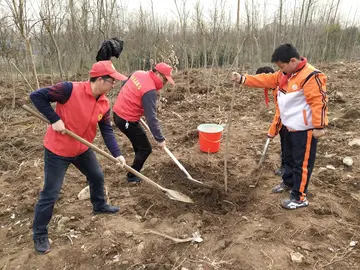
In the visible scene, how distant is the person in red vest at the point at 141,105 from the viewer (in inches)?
126

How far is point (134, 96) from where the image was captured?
3.32 metres

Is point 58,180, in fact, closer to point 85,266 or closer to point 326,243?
point 85,266

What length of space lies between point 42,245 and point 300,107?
2738 mm

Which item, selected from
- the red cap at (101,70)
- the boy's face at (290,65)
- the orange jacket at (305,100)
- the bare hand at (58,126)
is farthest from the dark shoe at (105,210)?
the boy's face at (290,65)

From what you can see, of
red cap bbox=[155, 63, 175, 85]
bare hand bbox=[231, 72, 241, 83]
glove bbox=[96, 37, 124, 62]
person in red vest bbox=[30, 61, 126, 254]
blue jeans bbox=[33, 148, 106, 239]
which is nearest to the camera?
person in red vest bbox=[30, 61, 126, 254]

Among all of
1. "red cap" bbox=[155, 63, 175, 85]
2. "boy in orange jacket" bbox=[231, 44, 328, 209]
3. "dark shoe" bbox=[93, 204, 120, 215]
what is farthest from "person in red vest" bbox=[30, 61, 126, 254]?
"boy in orange jacket" bbox=[231, 44, 328, 209]

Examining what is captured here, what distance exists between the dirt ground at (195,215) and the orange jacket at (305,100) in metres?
0.95

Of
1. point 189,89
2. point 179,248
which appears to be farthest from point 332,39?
point 179,248

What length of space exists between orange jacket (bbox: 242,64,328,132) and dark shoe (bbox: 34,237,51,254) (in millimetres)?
2591

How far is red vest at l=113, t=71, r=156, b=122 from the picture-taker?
126 inches

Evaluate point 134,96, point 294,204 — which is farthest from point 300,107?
point 134,96

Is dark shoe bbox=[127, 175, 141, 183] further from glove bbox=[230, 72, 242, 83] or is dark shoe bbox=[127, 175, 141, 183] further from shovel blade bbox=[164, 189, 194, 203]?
glove bbox=[230, 72, 242, 83]

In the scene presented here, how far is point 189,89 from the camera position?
8484 mm

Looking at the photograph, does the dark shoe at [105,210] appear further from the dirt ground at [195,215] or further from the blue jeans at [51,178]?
the blue jeans at [51,178]
